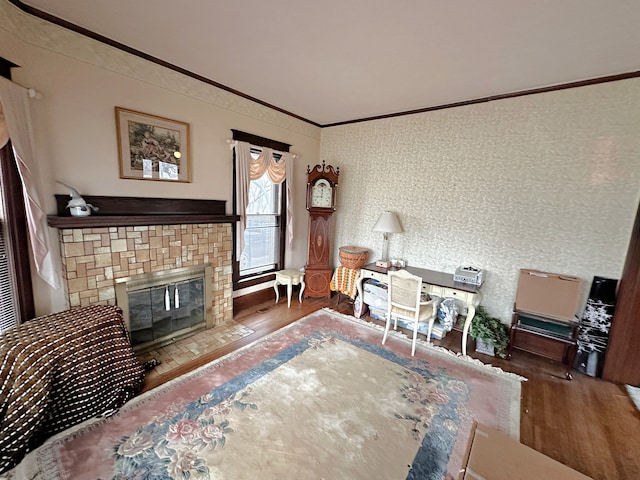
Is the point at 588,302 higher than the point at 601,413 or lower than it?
higher

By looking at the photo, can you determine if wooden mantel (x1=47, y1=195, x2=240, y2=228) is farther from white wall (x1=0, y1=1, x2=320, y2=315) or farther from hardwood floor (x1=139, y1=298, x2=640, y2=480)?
hardwood floor (x1=139, y1=298, x2=640, y2=480)

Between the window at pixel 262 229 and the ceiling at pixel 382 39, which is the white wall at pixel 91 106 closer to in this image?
the ceiling at pixel 382 39

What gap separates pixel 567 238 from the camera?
2.64 metres

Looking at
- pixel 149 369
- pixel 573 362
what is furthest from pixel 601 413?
pixel 149 369

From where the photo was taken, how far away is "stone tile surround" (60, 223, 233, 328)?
217cm

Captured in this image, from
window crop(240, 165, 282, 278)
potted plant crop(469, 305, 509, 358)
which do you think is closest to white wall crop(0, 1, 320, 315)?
window crop(240, 165, 282, 278)

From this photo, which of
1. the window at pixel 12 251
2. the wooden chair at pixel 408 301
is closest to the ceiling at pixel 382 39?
the window at pixel 12 251

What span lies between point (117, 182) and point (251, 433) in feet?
7.88

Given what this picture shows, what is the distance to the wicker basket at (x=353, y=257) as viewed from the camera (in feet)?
12.2

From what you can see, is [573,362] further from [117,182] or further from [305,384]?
[117,182]

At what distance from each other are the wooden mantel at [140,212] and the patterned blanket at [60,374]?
2.36 feet

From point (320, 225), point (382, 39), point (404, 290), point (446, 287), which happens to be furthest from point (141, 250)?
point (446, 287)

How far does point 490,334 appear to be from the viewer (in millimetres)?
2756

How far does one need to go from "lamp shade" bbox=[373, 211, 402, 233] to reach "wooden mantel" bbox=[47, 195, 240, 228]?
1924mm
